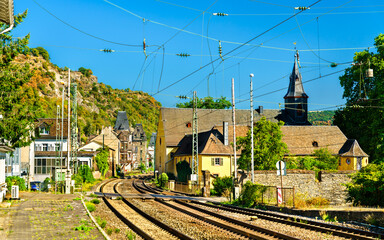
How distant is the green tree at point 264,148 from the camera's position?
146 ft

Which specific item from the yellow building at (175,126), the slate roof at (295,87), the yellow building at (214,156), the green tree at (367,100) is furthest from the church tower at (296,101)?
the yellow building at (214,156)

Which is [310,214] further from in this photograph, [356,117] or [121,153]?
[121,153]

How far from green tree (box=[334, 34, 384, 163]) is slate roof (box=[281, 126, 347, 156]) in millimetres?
2477

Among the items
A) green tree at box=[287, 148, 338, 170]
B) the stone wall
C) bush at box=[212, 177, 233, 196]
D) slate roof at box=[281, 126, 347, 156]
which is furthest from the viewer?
slate roof at box=[281, 126, 347, 156]

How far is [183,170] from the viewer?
6262 centimetres

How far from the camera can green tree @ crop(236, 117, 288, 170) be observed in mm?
44531

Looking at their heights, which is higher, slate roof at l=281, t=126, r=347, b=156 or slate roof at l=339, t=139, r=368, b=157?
slate roof at l=281, t=126, r=347, b=156

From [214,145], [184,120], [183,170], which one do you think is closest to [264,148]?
[214,145]

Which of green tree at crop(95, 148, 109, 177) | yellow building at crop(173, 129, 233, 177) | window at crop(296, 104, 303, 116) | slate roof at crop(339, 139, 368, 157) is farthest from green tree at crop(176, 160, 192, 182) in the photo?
window at crop(296, 104, 303, 116)

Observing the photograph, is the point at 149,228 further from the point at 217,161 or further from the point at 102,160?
the point at 102,160

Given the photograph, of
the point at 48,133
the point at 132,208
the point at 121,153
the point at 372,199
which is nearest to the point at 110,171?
the point at 48,133

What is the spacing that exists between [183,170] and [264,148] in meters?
20.0

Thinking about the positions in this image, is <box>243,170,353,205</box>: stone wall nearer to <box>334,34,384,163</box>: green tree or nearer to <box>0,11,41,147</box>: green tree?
<box>334,34,384,163</box>: green tree

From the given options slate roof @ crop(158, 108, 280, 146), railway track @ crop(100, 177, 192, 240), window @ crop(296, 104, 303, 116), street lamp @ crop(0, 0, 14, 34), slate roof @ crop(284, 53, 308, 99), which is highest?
slate roof @ crop(284, 53, 308, 99)
